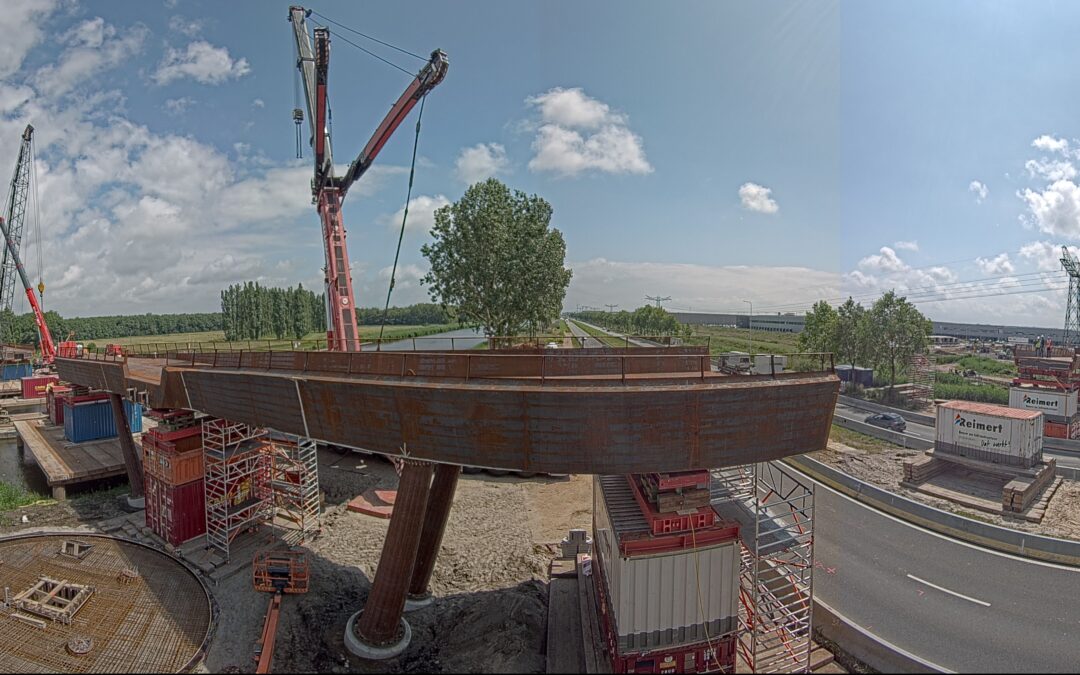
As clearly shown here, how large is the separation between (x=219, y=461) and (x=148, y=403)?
139 inches

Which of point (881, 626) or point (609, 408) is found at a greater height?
point (609, 408)

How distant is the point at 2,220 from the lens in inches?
2537

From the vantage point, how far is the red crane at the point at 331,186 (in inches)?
911

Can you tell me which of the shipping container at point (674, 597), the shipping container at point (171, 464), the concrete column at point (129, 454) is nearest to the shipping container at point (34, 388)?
the concrete column at point (129, 454)

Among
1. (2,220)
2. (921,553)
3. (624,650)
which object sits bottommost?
(921,553)

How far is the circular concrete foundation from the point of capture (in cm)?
1186

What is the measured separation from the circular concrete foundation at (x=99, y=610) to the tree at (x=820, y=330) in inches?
2446

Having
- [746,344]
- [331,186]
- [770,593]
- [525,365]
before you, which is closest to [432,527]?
[525,365]

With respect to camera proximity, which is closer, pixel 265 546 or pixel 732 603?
pixel 732 603

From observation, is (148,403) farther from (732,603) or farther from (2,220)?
(2,220)

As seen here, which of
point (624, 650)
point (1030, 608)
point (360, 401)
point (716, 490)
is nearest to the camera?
point (624, 650)

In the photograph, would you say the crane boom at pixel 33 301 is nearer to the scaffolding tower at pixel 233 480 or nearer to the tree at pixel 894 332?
the scaffolding tower at pixel 233 480

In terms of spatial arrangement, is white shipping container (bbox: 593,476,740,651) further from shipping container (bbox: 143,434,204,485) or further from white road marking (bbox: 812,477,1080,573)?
shipping container (bbox: 143,434,204,485)

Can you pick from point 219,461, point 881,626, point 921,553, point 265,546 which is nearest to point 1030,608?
point 921,553
